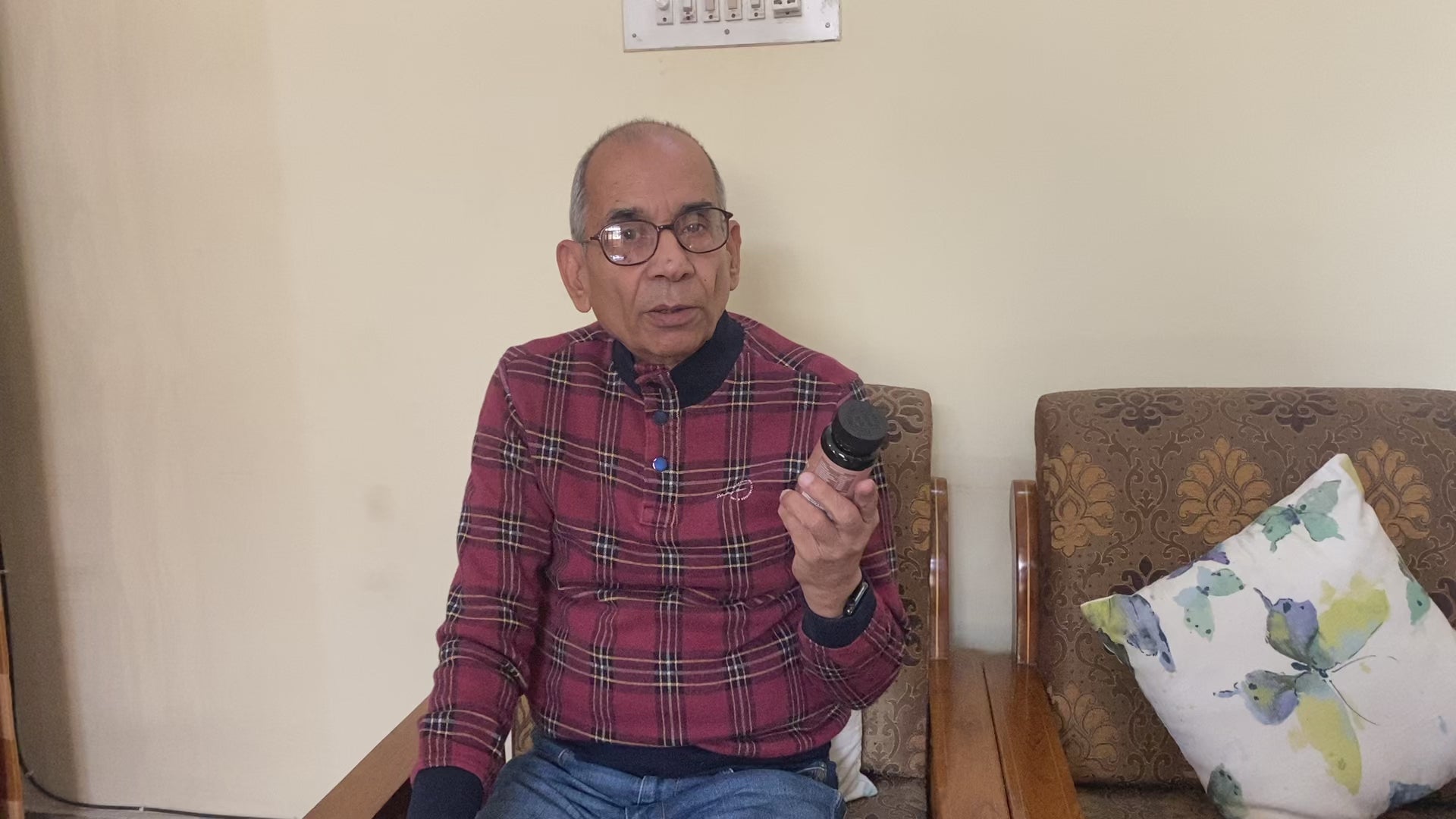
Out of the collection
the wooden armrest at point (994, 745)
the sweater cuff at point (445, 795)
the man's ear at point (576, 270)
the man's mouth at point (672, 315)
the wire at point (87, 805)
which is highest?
the man's ear at point (576, 270)

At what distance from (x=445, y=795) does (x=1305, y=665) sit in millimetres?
1062

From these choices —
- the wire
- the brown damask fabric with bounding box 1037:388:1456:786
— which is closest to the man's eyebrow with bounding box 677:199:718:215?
the brown damask fabric with bounding box 1037:388:1456:786

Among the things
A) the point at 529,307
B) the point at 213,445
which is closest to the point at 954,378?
the point at 529,307

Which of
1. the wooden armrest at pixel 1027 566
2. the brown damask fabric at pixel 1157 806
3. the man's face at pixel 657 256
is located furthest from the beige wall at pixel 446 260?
the man's face at pixel 657 256

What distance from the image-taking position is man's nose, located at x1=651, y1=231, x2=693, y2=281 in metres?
1.09

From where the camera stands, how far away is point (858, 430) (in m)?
0.82

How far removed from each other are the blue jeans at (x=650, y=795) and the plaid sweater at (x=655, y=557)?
0.13 ft

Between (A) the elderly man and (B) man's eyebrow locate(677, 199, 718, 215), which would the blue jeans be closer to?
(A) the elderly man

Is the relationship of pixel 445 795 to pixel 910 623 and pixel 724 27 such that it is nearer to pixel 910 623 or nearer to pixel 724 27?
pixel 910 623

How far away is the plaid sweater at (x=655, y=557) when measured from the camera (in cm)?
112

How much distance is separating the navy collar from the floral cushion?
60 cm

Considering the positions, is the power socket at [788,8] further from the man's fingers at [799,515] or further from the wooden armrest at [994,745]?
the wooden armrest at [994,745]

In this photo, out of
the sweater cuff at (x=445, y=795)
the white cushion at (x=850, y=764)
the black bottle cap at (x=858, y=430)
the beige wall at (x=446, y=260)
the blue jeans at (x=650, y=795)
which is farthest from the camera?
the beige wall at (x=446, y=260)

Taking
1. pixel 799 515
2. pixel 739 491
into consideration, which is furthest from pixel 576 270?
pixel 799 515
